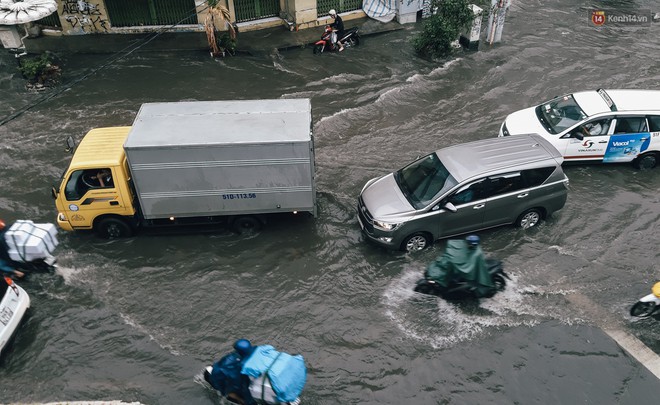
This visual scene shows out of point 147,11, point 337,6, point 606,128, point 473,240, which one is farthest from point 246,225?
point 337,6

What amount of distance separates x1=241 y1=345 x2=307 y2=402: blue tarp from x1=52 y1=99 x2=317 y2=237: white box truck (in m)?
4.01

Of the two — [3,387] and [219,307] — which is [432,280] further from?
[3,387]

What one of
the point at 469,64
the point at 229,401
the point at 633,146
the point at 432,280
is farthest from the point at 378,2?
the point at 229,401

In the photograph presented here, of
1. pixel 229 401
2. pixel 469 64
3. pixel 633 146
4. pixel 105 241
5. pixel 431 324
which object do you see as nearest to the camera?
pixel 229 401

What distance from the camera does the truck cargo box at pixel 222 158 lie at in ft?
31.9

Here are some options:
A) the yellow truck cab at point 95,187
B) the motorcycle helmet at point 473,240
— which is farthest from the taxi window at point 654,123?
the yellow truck cab at point 95,187

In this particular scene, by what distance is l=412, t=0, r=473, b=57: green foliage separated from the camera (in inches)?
688

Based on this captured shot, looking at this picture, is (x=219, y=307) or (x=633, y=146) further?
(x=633, y=146)

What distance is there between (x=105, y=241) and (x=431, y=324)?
711 cm

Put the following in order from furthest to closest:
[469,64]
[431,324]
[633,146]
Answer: [469,64] → [633,146] → [431,324]

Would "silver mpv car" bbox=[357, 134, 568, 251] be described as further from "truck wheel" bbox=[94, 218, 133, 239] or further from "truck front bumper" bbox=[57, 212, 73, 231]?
"truck front bumper" bbox=[57, 212, 73, 231]

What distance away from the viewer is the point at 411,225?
10.1m

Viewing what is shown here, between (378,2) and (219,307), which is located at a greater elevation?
(378,2)

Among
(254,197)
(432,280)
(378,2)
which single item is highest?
(378,2)
